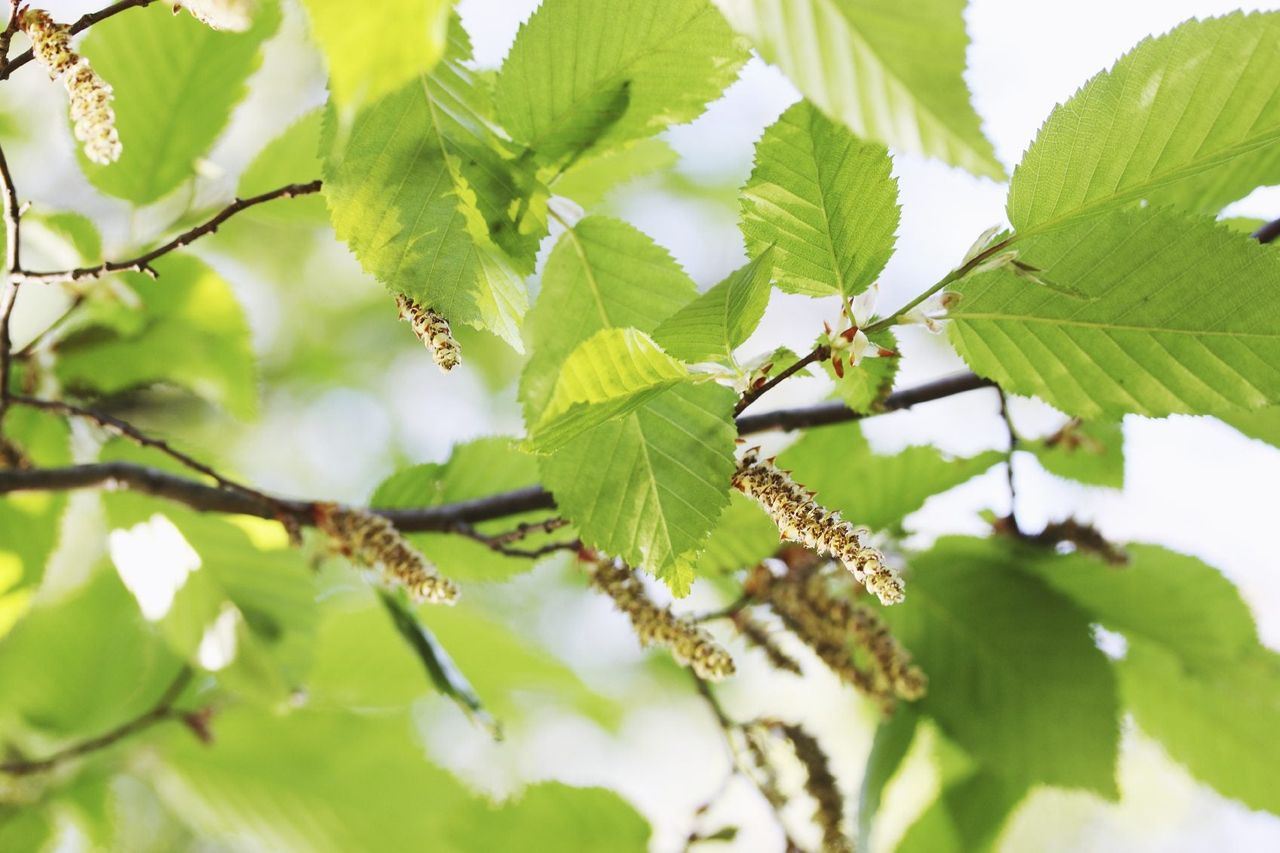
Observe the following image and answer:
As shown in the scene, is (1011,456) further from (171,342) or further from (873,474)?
(171,342)

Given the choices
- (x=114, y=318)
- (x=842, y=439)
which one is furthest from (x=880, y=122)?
(x=114, y=318)

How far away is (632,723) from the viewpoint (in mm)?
2449

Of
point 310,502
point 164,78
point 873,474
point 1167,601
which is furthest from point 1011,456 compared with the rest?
point 164,78

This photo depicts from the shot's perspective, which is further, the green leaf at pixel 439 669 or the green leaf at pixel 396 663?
the green leaf at pixel 396 663

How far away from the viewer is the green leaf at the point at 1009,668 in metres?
0.91

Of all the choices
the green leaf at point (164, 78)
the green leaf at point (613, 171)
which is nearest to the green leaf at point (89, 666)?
the green leaf at point (164, 78)

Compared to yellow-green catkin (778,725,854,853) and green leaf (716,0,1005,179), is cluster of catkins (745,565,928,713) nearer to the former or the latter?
yellow-green catkin (778,725,854,853)

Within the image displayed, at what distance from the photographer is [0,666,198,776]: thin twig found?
110 centimetres

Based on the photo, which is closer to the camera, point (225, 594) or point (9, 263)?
point (9, 263)

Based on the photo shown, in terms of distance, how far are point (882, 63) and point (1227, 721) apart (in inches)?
34.2

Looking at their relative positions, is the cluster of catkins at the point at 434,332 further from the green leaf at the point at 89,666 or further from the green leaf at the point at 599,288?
the green leaf at the point at 89,666

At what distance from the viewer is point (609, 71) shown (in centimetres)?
57

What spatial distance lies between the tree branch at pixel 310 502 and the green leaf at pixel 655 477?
146 mm

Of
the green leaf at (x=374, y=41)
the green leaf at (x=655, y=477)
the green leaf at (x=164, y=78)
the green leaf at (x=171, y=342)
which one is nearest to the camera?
the green leaf at (x=374, y=41)
